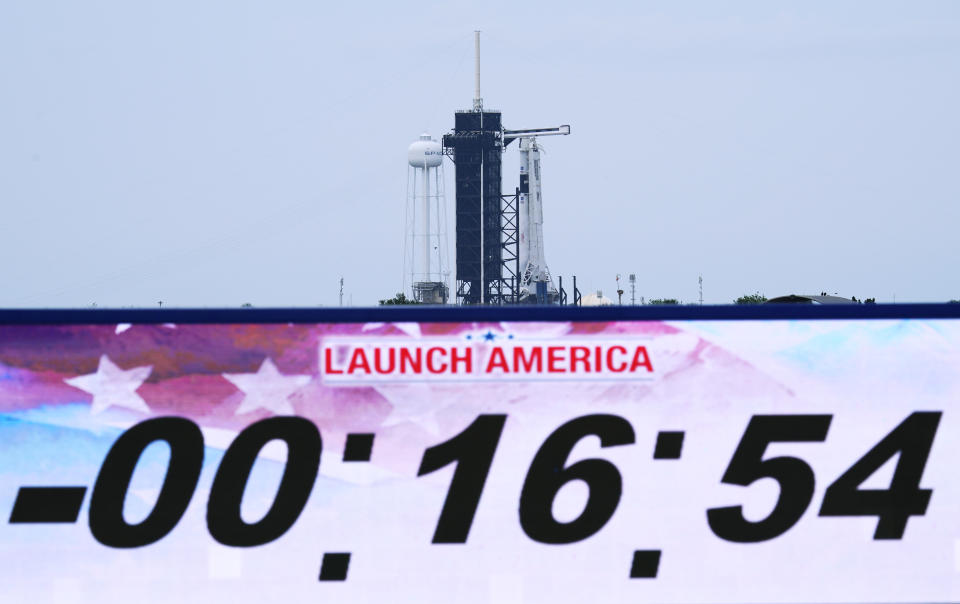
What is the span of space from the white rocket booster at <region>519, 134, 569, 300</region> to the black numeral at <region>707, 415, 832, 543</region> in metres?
111

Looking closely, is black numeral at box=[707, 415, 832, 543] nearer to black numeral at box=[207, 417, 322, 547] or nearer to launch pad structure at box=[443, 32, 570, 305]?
black numeral at box=[207, 417, 322, 547]

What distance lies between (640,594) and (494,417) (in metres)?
1.83

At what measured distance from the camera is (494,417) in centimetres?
965

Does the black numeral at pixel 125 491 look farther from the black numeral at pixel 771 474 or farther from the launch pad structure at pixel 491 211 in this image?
the launch pad structure at pixel 491 211

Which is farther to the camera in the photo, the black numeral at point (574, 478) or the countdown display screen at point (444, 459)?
the black numeral at point (574, 478)

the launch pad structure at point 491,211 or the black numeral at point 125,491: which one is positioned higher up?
the launch pad structure at point 491,211

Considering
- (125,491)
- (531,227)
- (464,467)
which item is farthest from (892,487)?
(531,227)

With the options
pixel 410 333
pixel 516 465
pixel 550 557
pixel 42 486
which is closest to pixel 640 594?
pixel 550 557

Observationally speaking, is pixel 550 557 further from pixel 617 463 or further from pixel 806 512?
pixel 806 512

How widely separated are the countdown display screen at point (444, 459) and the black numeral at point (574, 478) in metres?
0.02

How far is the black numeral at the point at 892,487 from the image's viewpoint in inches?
385

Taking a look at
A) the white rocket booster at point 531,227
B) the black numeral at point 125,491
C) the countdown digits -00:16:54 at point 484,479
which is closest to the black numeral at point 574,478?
the countdown digits -00:16:54 at point 484,479

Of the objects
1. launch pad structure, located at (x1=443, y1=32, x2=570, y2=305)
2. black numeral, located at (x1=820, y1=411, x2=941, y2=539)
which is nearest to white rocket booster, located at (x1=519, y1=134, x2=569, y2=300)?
launch pad structure, located at (x1=443, y1=32, x2=570, y2=305)

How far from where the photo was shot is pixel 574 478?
382 inches
